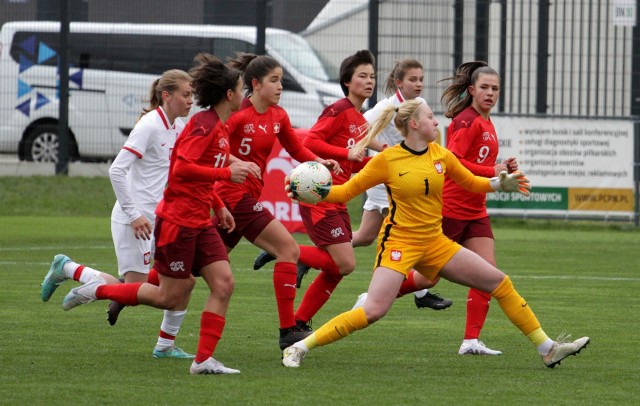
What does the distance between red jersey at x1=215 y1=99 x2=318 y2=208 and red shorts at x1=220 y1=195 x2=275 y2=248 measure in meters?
0.05

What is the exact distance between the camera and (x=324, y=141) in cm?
946

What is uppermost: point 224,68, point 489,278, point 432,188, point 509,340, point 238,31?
point 238,31

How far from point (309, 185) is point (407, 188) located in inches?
22.7

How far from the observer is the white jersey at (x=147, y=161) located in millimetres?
8586

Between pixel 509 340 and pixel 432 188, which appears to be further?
pixel 509 340

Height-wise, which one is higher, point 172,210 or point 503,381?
point 172,210

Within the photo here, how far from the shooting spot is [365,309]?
296 inches

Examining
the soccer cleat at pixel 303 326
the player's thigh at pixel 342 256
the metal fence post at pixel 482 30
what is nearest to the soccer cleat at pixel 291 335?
the soccer cleat at pixel 303 326

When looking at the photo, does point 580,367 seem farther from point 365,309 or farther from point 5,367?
point 5,367

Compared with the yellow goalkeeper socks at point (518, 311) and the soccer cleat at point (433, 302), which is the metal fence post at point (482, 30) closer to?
the soccer cleat at point (433, 302)

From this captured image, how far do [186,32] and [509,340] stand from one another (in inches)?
477

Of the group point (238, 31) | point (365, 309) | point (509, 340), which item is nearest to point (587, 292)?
point (509, 340)

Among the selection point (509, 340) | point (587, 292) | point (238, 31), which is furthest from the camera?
point (238, 31)

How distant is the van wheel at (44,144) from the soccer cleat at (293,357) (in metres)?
13.1
